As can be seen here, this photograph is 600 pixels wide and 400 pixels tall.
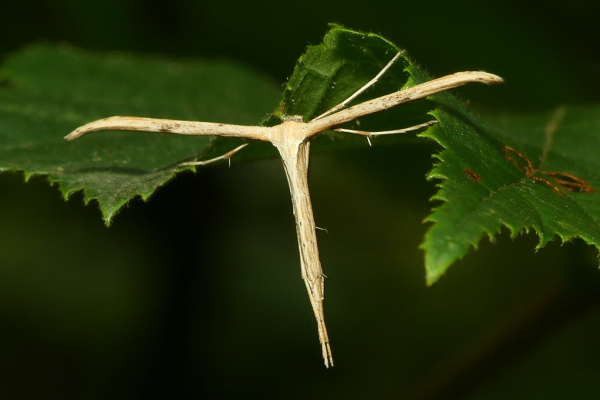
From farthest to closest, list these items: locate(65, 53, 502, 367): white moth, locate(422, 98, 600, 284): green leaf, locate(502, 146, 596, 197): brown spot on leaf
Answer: locate(502, 146, 596, 197): brown spot on leaf
locate(65, 53, 502, 367): white moth
locate(422, 98, 600, 284): green leaf

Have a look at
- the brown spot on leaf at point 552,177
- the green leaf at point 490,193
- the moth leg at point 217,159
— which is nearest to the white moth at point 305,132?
the moth leg at point 217,159

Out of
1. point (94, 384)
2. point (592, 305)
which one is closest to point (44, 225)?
point (94, 384)

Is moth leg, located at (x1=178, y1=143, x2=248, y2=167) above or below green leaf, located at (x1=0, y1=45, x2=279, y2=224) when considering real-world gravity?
below

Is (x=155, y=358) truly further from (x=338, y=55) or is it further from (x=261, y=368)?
(x=338, y=55)

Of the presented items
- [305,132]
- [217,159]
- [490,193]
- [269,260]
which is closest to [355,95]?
[305,132]

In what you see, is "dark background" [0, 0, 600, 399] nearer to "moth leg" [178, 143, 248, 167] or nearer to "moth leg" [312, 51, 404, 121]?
"moth leg" [312, 51, 404, 121]

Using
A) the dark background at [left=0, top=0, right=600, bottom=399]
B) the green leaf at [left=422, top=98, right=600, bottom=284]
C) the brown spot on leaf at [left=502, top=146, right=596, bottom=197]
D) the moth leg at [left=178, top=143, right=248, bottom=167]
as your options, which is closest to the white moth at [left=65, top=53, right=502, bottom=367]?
the moth leg at [left=178, top=143, right=248, bottom=167]
